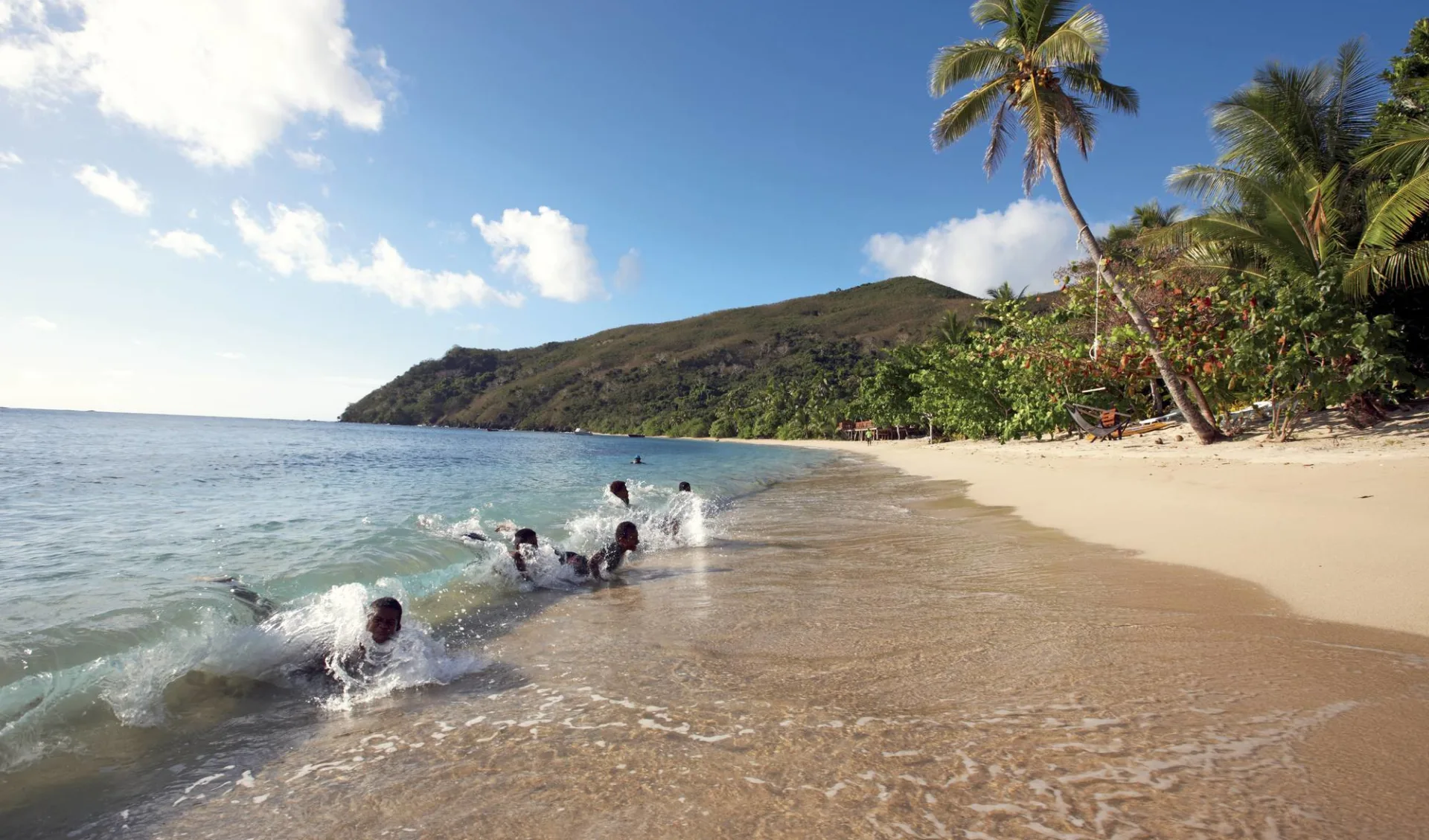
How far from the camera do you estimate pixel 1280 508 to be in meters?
7.68

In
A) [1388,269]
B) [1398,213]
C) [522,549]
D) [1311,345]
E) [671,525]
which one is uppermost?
[1398,213]

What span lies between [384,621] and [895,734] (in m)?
3.26

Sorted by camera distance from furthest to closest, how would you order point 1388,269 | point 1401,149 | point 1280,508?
point 1388,269 → point 1401,149 → point 1280,508

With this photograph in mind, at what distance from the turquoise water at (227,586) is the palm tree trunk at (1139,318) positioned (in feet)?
32.1

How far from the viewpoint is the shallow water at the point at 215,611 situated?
10.2ft

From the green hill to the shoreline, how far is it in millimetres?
64191

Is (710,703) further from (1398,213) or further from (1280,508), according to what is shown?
(1398,213)

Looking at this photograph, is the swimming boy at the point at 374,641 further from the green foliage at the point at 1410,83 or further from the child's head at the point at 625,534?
the green foliage at the point at 1410,83

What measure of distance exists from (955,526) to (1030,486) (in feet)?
17.3

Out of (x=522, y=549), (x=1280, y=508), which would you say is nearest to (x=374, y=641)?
(x=522, y=549)

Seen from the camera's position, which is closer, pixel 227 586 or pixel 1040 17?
pixel 227 586

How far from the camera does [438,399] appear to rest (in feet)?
474

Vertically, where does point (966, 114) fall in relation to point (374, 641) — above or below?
above

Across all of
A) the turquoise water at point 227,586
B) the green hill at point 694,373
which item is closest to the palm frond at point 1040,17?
the turquoise water at point 227,586
